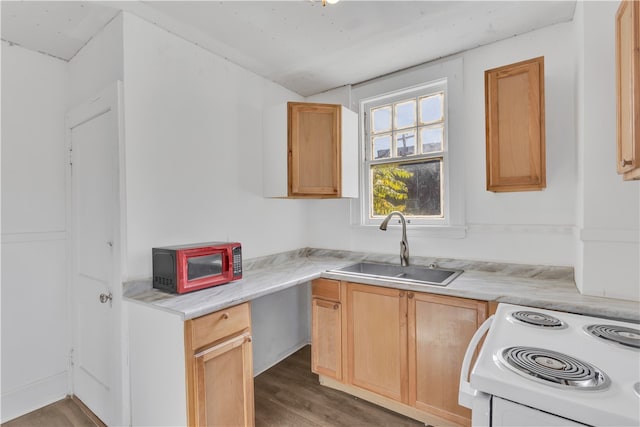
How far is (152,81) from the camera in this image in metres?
1.86

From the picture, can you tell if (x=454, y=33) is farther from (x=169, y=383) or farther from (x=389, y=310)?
(x=169, y=383)

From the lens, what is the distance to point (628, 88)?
1.11 meters

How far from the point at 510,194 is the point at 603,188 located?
599mm

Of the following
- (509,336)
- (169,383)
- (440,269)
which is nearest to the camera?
(509,336)

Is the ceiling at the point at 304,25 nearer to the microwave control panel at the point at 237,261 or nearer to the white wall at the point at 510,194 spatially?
the white wall at the point at 510,194

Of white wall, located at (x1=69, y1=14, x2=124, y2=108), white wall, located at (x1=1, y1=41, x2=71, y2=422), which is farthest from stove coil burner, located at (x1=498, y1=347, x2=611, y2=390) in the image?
white wall, located at (x1=1, y1=41, x2=71, y2=422)

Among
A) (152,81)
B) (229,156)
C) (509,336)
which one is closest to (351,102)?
(229,156)

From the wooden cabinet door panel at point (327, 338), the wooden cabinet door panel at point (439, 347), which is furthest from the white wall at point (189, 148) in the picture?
the wooden cabinet door panel at point (439, 347)

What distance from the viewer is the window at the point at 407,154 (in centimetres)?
244

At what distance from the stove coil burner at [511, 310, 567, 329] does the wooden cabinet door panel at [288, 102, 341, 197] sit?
1.48 meters

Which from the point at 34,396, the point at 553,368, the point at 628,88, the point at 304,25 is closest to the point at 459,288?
the point at 553,368

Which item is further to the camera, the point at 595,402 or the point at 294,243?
the point at 294,243

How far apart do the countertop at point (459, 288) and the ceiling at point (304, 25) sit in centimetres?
159

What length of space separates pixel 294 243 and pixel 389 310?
129cm
